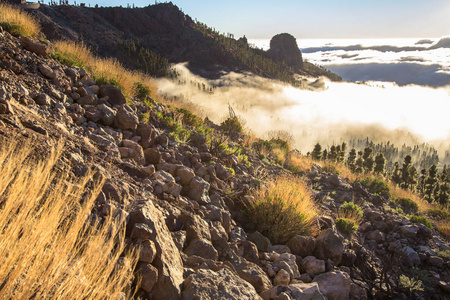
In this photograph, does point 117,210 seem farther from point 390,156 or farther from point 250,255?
point 390,156

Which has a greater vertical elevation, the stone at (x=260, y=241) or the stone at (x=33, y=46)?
the stone at (x=33, y=46)

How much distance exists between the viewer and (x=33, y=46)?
19.0 ft

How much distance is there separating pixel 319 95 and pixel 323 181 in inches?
6659

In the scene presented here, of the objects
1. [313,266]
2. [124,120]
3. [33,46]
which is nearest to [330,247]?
[313,266]

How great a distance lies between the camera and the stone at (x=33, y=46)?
18.7 feet

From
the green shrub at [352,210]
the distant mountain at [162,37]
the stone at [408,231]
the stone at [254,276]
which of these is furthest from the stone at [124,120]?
the distant mountain at [162,37]

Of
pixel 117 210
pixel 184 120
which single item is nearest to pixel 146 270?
pixel 117 210

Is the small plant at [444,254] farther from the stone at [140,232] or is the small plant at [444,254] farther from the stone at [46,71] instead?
the stone at [46,71]

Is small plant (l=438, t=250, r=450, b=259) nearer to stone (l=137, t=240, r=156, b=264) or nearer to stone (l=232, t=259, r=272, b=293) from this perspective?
stone (l=232, t=259, r=272, b=293)

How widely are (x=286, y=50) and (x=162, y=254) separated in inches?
6017

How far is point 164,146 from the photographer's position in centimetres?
586

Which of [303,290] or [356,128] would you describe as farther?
[356,128]

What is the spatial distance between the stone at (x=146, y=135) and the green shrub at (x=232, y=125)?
690 cm

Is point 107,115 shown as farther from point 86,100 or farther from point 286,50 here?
point 286,50
